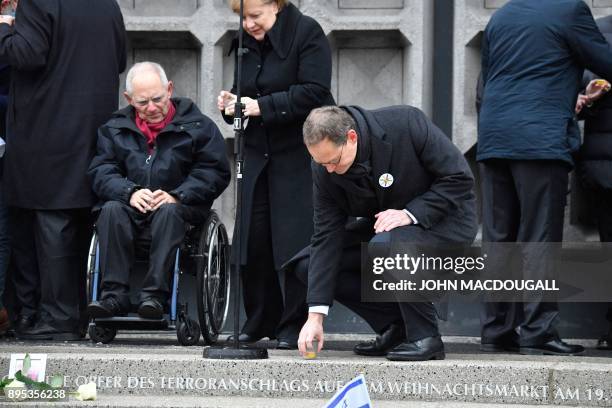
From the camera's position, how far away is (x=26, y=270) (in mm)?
7289

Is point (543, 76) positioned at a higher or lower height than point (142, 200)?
higher

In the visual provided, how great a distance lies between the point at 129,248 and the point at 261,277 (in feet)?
2.10

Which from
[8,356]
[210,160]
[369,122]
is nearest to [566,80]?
[369,122]

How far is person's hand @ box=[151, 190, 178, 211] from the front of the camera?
6.73m

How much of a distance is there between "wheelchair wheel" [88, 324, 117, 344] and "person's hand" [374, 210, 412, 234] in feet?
4.95

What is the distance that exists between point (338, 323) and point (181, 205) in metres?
1.33

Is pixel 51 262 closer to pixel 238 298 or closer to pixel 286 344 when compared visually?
pixel 286 344

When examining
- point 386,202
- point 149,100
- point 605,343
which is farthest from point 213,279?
point 605,343

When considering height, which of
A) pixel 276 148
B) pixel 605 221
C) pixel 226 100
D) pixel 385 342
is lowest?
pixel 385 342

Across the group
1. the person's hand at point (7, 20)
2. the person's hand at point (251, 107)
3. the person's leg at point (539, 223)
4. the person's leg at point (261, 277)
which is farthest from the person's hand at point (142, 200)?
the person's leg at point (539, 223)

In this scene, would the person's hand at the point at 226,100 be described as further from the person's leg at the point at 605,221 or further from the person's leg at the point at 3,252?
the person's leg at the point at 605,221

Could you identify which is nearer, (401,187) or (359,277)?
(401,187)

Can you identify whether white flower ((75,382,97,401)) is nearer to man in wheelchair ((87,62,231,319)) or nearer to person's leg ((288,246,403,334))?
man in wheelchair ((87,62,231,319))

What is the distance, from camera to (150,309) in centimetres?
653
